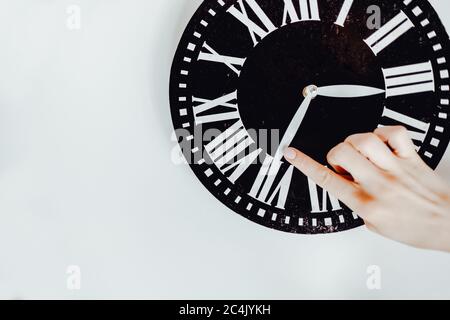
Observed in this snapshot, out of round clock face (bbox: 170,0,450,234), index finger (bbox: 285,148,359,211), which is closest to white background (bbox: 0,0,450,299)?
round clock face (bbox: 170,0,450,234)

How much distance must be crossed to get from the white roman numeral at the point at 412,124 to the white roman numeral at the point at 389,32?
0.50 ft

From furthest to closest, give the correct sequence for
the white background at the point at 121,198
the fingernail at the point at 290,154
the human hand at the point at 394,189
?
the white background at the point at 121,198 → the fingernail at the point at 290,154 → the human hand at the point at 394,189

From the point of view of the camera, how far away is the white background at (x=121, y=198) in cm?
125

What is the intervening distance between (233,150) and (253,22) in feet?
1.04

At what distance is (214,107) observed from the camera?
120 cm

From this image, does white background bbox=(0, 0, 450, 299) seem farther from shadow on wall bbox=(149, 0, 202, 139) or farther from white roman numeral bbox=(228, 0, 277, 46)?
white roman numeral bbox=(228, 0, 277, 46)

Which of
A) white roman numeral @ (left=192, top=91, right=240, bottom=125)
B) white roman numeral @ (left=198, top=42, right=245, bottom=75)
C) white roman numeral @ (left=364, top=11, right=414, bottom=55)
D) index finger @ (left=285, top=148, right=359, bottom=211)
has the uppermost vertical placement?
white roman numeral @ (left=364, top=11, right=414, bottom=55)

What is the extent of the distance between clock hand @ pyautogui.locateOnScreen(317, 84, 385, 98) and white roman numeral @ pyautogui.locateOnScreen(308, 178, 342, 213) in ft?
0.74

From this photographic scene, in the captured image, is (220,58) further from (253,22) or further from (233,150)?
(233,150)

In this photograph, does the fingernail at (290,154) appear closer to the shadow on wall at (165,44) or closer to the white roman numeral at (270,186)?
the white roman numeral at (270,186)

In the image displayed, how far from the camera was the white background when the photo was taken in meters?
1.25

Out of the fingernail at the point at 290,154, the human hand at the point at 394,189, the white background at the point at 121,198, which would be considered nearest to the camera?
the human hand at the point at 394,189

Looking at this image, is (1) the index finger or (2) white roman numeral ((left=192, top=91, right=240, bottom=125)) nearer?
(1) the index finger

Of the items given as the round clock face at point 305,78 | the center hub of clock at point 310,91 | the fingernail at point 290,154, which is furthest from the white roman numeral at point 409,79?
the fingernail at point 290,154
